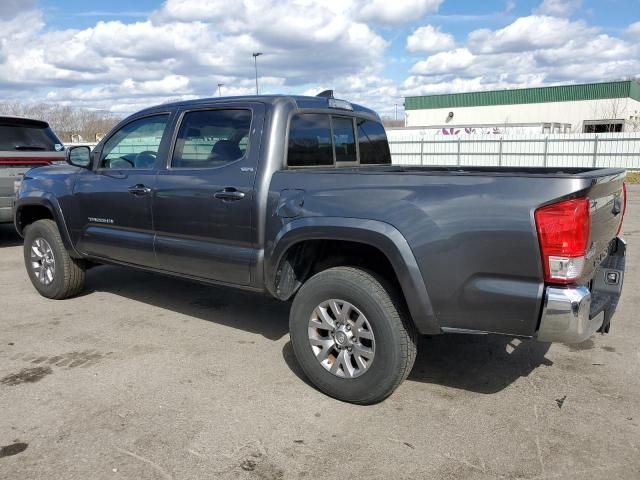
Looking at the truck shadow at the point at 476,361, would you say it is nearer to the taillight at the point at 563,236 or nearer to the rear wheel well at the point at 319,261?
the rear wheel well at the point at 319,261

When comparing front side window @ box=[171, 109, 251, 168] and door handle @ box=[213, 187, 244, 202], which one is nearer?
door handle @ box=[213, 187, 244, 202]

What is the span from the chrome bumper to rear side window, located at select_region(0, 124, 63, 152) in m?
8.07

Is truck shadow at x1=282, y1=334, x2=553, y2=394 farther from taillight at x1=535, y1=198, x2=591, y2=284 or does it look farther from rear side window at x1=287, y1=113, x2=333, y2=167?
rear side window at x1=287, y1=113, x2=333, y2=167

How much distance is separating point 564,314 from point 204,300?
12.6 feet

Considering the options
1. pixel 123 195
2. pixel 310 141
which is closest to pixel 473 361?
pixel 310 141

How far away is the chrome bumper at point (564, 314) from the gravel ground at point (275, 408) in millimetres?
634

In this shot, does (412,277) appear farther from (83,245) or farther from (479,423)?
(83,245)

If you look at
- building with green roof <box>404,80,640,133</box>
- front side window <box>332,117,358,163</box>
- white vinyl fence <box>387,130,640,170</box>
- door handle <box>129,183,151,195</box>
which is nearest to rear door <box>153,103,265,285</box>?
door handle <box>129,183,151,195</box>

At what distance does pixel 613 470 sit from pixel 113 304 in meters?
4.56

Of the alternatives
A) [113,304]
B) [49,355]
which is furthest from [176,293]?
[49,355]

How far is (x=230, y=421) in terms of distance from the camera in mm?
3252

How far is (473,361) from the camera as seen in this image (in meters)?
4.15

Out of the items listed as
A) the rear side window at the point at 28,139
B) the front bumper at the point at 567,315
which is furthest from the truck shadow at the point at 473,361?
the rear side window at the point at 28,139

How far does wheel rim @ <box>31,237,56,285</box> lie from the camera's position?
5691 millimetres
